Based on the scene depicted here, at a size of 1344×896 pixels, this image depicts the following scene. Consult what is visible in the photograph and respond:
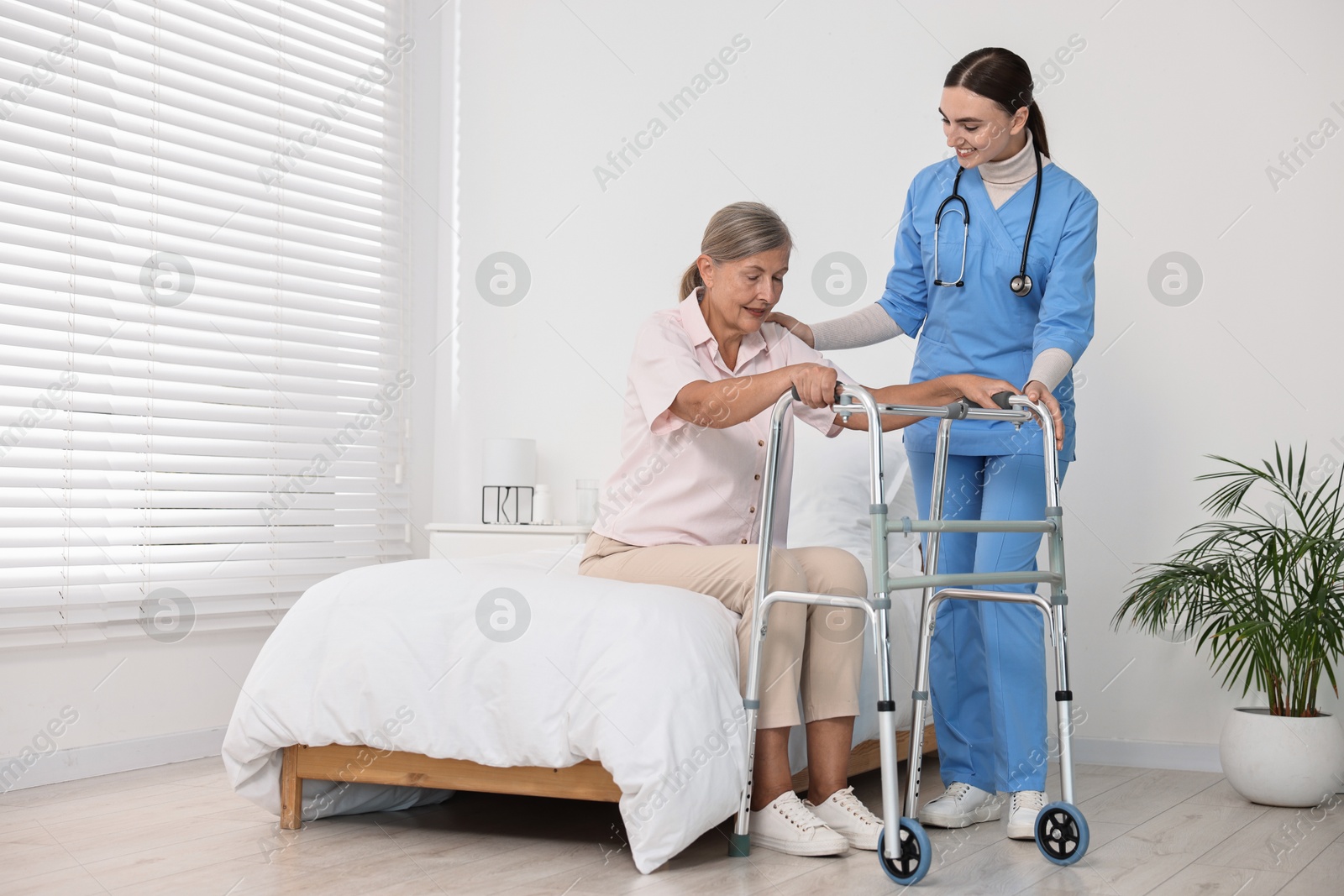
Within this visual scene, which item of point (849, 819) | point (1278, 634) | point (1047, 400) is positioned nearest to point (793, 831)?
point (849, 819)

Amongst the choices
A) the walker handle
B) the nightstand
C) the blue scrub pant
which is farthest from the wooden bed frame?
the nightstand

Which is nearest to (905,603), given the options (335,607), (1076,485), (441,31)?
(1076,485)

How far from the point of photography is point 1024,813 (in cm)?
224

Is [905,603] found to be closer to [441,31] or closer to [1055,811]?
[1055,811]

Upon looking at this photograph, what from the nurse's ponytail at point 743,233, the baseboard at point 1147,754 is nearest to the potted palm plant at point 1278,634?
the baseboard at point 1147,754

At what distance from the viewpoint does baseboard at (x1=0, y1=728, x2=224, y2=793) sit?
296 centimetres

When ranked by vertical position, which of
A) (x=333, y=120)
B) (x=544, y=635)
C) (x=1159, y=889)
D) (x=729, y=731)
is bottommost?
(x=1159, y=889)

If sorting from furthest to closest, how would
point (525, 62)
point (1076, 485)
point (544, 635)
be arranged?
1. point (525, 62)
2. point (1076, 485)
3. point (544, 635)

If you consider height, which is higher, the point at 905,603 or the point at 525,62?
the point at 525,62

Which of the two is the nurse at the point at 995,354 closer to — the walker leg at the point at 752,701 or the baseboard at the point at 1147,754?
the walker leg at the point at 752,701

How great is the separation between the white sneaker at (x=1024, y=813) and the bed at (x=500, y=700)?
14.8 inches

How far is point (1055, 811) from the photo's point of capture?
2.05 m

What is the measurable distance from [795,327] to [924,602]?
680mm

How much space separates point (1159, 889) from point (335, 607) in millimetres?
1566
